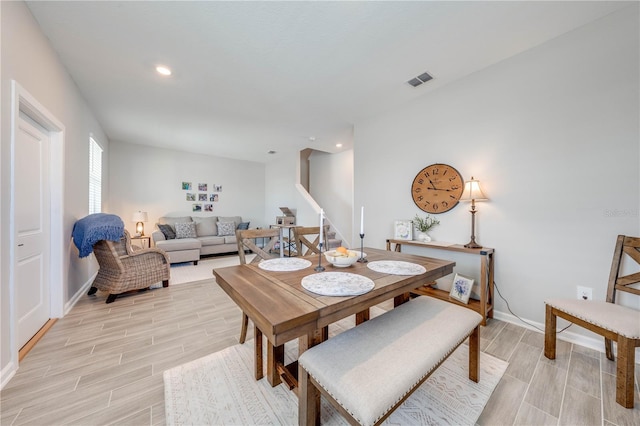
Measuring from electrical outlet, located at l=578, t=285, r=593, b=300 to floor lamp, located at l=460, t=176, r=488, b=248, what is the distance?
2.42 feet

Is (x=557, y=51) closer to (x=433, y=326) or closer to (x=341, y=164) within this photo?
(x=433, y=326)

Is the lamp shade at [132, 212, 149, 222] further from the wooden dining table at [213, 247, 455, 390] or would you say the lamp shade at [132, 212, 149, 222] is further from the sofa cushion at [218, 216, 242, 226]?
the wooden dining table at [213, 247, 455, 390]

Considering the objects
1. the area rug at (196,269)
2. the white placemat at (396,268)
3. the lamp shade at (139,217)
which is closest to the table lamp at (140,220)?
the lamp shade at (139,217)

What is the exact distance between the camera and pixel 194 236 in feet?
17.4

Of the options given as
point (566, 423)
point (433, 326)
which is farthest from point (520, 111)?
point (566, 423)

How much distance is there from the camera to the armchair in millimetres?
2736

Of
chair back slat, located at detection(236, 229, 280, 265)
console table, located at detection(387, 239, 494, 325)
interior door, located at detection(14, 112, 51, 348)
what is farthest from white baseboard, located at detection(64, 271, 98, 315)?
console table, located at detection(387, 239, 494, 325)

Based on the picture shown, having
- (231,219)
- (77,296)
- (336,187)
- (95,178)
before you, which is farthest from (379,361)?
(231,219)

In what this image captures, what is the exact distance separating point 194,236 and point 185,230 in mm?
228

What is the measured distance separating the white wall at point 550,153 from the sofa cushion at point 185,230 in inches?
195

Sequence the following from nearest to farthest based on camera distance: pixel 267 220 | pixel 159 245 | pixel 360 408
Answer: pixel 360 408 → pixel 159 245 → pixel 267 220

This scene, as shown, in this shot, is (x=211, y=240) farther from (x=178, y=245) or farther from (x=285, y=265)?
(x=285, y=265)

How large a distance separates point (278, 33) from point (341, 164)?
4.08 metres

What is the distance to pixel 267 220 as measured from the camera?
7.03 metres
